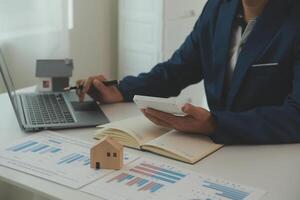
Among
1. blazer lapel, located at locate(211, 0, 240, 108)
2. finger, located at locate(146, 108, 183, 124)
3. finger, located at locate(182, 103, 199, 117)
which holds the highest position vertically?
blazer lapel, located at locate(211, 0, 240, 108)

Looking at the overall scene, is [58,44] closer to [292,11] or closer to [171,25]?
[171,25]

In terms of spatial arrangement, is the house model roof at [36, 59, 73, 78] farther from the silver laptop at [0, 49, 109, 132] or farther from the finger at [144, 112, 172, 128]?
the finger at [144, 112, 172, 128]

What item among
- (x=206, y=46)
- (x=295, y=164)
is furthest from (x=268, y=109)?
(x=206, y=46)

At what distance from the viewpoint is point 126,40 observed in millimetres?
3340

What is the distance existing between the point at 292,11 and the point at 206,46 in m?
0.36

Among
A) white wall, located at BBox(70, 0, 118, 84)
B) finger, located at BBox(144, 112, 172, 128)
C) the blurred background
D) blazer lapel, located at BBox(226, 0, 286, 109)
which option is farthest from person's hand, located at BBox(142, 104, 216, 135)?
white wall, located at BBox(70, 0, 118, 84)

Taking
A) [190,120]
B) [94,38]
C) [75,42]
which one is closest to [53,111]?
[190,120]

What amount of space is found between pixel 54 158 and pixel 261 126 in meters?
0.57

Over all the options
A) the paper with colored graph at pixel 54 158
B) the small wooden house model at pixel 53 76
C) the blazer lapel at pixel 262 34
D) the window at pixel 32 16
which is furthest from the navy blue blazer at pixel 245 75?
the window at pixel 32 16

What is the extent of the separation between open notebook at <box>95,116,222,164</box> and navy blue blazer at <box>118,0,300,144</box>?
0.07 m

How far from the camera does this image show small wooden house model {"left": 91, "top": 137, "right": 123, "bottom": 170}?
128cm

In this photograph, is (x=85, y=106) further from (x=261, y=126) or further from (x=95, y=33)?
(x=95, y=33)

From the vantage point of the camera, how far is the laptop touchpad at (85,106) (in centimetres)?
175

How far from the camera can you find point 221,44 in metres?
1.75
